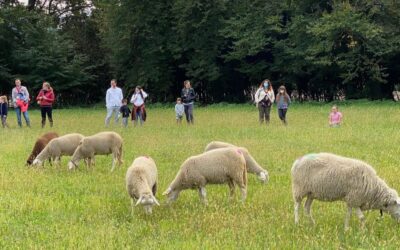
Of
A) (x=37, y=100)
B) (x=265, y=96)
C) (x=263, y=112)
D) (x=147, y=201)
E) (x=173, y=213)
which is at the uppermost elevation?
(x=37, y=100)

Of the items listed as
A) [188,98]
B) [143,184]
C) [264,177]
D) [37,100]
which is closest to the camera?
[143,184]

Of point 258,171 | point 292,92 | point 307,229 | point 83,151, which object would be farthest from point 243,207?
point 292,92

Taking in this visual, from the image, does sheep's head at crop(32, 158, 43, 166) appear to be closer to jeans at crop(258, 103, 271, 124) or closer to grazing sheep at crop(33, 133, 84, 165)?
grazing sheep at crop(33, 133, 84, 165)

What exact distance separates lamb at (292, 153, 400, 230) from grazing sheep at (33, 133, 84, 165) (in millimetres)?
7027

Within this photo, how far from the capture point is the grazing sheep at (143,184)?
766 cm

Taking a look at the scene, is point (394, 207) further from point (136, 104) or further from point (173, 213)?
point (136, 104)

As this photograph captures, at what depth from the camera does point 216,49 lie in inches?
1661

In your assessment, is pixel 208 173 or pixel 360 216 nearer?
pixel 360 216

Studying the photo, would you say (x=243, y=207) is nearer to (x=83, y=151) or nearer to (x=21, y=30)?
(x=83, y=151)

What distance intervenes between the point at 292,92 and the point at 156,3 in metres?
13.5

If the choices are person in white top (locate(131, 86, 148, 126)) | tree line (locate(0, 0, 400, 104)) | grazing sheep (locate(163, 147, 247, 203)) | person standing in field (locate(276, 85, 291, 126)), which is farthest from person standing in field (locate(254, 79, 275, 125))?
tree line (locate(0, 0, 400, 104))

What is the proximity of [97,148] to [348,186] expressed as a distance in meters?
6.78

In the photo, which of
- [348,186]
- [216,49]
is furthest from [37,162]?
[216,49]

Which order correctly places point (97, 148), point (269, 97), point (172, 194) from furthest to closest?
point (269, 97) < point (97, 148) < point (172, 194)
